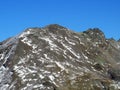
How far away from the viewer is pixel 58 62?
336 ft

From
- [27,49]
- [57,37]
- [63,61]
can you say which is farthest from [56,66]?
[57,37]

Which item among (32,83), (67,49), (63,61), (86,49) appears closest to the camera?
(32,83)

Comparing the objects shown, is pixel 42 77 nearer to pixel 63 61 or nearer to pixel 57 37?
pixel 63 61

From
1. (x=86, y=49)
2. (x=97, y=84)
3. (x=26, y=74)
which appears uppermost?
(x=86, y=49)

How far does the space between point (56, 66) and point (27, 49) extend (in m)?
12.3

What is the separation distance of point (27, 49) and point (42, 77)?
53.9 ft

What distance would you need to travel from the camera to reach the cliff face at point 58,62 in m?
91.6

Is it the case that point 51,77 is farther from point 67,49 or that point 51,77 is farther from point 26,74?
point 67,49

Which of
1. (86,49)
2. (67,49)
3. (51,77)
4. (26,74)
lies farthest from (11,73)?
(86,49)

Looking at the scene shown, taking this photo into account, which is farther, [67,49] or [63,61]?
[67,49]

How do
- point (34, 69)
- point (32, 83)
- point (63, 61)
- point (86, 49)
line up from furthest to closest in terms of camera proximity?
A: point (86, 49), point (63, 61), point (34, 69), point (32, 83)

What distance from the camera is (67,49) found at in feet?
367

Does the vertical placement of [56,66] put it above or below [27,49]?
below

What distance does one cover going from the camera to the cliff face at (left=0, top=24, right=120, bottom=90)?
91562mm
